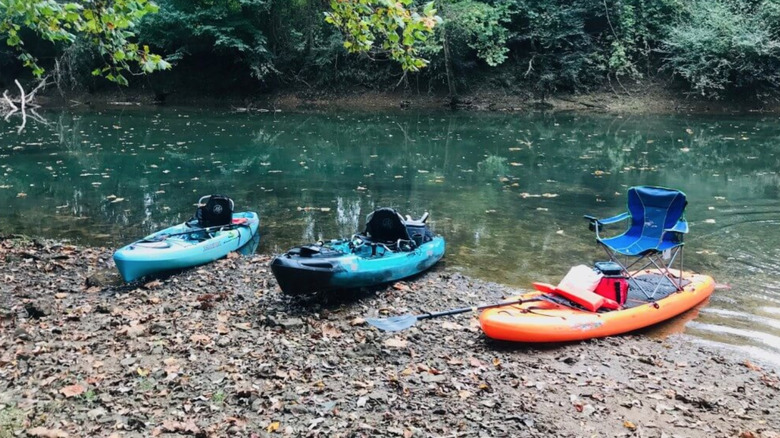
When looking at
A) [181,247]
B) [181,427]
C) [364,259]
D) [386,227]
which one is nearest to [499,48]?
[386,227]

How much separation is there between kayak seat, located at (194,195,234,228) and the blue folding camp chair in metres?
4.87

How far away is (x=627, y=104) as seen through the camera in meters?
23.4

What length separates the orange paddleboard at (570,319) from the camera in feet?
17.0

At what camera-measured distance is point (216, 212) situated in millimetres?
8562

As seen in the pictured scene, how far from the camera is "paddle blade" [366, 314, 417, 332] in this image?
515cm

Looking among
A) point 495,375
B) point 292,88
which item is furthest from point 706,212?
point 292,88

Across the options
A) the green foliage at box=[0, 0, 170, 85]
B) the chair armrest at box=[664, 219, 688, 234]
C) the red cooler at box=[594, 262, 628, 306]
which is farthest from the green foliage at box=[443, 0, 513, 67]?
the green foliage at box=[0, 0, 170, 85]

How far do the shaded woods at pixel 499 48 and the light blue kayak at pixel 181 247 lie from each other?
15629 mm

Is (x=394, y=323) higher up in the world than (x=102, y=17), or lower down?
lower down

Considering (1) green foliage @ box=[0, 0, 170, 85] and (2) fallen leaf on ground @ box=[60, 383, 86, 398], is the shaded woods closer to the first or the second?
(1) green foliage @ box=[0, 0, 170, 85]

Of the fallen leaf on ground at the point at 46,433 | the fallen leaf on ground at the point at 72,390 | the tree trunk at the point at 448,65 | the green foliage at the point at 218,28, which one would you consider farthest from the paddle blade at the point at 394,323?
the green foliage at the point at 218,28

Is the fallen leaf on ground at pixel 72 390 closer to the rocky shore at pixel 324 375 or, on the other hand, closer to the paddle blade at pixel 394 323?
the rocky shore at pixel 324 375

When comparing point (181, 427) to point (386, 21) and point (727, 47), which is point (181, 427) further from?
point (727, 47)

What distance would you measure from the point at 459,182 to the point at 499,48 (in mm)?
13872
